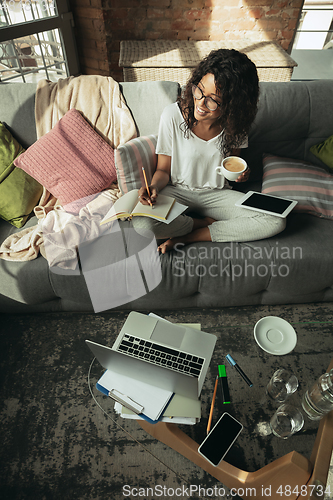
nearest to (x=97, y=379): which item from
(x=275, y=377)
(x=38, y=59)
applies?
(x=275, y=377)

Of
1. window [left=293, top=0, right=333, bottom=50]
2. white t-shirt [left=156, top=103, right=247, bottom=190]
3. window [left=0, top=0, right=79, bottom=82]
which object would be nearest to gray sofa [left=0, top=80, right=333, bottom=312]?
white t-shirt [left=156, top=103, right=247, bottom=190]

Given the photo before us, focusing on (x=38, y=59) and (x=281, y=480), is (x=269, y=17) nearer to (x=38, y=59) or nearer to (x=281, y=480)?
(x=38, y=59)

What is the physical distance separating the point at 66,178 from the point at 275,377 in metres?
1.32

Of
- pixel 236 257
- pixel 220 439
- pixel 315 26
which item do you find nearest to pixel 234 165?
pixel 236 257

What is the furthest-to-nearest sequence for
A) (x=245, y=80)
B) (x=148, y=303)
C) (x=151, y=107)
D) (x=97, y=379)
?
(x=151, y=107) → (x=148, y=303) → (x=245, y=80) → (x=97, y=379)

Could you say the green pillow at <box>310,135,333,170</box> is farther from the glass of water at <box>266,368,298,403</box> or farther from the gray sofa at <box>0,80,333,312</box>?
the glass of water at <box>266,368,298,403</box>

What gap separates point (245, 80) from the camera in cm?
133

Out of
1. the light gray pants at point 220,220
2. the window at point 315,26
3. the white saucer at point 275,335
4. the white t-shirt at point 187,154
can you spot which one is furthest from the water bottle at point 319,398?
the window at point 315,26

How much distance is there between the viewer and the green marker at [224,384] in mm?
883

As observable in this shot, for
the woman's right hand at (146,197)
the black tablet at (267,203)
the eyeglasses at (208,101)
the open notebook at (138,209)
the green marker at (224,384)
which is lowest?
the black tablet at (267,203)

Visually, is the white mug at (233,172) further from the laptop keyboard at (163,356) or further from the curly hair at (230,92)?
the laptop keyboard at (163,356)

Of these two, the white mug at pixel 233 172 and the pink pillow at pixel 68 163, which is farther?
the pink pillow at pixel 68 163

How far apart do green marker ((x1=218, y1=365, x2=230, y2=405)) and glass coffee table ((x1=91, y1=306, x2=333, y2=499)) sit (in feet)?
0.05

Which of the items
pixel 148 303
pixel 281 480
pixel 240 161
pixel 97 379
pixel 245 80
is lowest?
pixel 148 303
